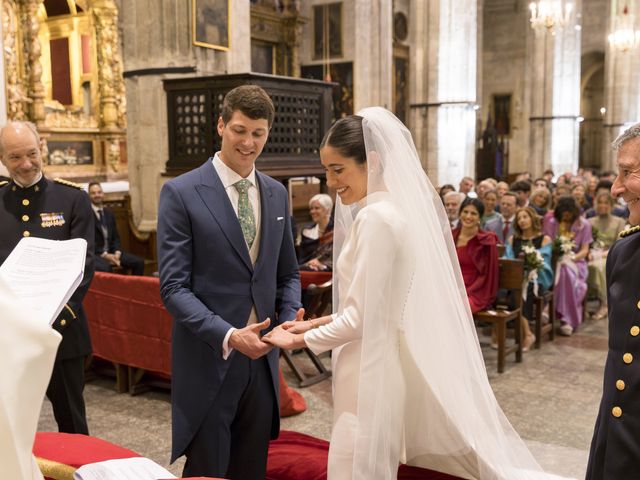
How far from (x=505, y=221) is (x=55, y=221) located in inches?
216

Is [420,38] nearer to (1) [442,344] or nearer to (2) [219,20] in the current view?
Answer: (2) [219,20]

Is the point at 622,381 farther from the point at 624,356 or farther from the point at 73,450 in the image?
the point at 73,450

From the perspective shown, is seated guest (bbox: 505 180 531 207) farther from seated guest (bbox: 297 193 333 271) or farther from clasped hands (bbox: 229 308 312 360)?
clasped hands (bbox: 229 308 312 360)

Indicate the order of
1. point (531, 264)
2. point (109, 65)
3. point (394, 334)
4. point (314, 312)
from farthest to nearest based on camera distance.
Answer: point (109, 65)
point (531, 264)
point (314, 312)
point (394, 334)

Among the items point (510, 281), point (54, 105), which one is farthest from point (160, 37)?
point (54, 105)

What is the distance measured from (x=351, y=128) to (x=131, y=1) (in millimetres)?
5254

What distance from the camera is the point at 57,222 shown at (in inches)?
128

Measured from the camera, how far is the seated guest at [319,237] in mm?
6566

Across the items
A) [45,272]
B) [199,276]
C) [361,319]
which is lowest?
[361,319]

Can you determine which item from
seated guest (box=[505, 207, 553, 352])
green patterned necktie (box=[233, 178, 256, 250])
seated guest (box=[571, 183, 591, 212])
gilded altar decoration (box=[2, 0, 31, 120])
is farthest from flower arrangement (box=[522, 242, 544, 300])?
gilded altar decoration (box=[2, 0, 31, 120])

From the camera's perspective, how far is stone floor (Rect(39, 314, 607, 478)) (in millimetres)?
4254

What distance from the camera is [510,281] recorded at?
6.12 metres

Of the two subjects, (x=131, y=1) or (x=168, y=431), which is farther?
(x=131, y=1)

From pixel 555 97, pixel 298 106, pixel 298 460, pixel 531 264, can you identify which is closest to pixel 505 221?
pixel 531 264
